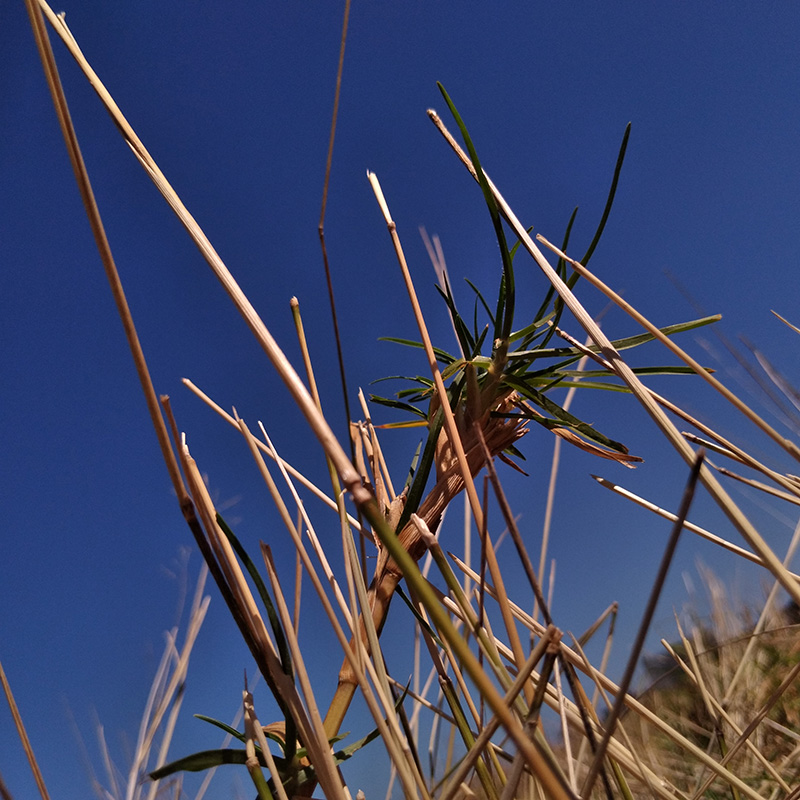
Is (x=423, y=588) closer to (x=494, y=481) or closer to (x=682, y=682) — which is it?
(x=494, y=481)

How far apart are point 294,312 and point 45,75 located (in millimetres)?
212

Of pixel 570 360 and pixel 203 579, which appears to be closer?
pixel 570 360

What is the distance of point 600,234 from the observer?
53 centimetres

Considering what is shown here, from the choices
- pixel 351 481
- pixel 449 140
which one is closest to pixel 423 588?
pixel 351 481

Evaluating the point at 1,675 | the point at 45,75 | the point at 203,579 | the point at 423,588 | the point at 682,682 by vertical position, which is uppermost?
the point at 45,75

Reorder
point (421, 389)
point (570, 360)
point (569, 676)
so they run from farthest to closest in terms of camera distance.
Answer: point (421, 389), point (570, 360), point (569, 676)

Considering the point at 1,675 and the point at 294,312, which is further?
the point at 294,312

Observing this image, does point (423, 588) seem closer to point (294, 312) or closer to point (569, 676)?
point (569, 676)

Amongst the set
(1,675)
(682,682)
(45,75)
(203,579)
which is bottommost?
(682,682)

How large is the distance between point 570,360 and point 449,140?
23cm

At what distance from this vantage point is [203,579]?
659 mm

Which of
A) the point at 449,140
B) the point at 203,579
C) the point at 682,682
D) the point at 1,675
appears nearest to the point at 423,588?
the point at 1,675

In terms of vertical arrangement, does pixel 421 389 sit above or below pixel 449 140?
below

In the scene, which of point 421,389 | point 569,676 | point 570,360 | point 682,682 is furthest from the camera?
point 682,682
